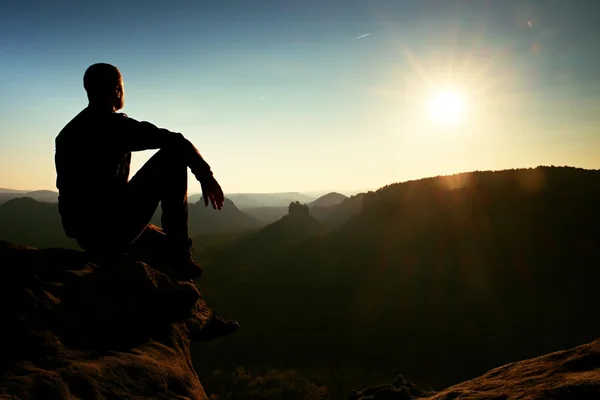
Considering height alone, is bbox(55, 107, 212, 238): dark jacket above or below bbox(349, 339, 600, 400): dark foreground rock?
above

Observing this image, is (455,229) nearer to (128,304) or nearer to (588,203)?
(588,203)

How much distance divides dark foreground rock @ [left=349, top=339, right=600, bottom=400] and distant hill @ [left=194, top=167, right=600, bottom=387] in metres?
21.7

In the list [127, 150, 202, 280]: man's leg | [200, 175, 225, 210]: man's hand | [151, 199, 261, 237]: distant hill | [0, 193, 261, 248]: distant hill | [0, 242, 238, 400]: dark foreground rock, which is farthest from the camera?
[151, 199, 261, 237]: distant hill

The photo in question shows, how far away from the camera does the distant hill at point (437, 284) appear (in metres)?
26.1

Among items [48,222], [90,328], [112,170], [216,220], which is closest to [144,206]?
[112,170]

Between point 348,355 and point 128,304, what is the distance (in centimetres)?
2605

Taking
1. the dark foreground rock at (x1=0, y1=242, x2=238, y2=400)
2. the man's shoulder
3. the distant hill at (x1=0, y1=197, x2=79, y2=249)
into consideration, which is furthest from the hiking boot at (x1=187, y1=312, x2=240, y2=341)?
the distant hill at (x1=0, y1=197, x2=79, y2=249)

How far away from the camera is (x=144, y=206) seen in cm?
351

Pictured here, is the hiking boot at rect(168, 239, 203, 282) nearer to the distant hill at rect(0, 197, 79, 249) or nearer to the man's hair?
the man's hair

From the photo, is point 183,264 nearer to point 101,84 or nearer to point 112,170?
point 112,170

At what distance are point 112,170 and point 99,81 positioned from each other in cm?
92

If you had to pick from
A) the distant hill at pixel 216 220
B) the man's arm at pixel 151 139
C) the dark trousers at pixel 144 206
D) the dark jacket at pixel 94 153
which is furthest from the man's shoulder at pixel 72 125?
the distant hill at pixel 216 220

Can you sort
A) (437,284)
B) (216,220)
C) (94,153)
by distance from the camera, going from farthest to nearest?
(216,220), (437,284), (94,153)

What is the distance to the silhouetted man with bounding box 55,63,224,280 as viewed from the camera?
3305 millimetres
